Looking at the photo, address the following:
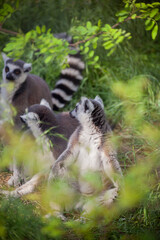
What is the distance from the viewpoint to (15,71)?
5.10 metres

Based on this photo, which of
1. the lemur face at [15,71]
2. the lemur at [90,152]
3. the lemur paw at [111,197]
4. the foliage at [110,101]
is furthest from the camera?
the lemur face at [15,71]

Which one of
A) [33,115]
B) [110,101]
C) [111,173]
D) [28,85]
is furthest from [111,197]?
[110,101]

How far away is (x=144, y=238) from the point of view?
2.49 metres

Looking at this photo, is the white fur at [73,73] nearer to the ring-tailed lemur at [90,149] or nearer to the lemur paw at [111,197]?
the ring-tailed lemur at [90,149]

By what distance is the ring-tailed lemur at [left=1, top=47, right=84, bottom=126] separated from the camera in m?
5.08

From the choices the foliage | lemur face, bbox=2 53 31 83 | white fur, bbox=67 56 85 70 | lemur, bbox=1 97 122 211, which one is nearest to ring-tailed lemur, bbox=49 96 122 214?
lemur, bbox=1 97 122 211

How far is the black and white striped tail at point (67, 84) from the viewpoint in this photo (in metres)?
5.72

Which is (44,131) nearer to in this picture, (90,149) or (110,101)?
(90,149)

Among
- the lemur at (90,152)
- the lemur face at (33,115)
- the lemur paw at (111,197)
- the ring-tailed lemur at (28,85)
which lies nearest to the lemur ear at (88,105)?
the lemur at (90,152)

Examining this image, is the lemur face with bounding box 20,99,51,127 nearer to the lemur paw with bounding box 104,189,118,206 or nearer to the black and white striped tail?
the lemur paw with bounding box 104,189,118,206

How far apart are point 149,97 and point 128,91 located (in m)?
0.81

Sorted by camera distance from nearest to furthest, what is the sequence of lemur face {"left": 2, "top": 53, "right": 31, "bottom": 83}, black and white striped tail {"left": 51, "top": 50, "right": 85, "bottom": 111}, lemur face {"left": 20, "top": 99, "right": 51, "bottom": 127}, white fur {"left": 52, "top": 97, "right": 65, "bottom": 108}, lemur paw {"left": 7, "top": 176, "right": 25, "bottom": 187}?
lemur face {"left": 20, "top": 99, "right": 51, "bottom": 127}
lemur paw {"left": 7, "top": 176, "right": 25, "bottom": 187}
lemur face {"left": 2, "top": 53, "right": 31, "bottom": 83}
black and white striped tail {"left": 51, "top": 50, "right": 85, "bottom": 111}
white fur {"left": 52, "top": 97, "right": 65, "bottom": 108}

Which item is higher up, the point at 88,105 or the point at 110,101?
the point at 88,105

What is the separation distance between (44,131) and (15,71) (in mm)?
1591
